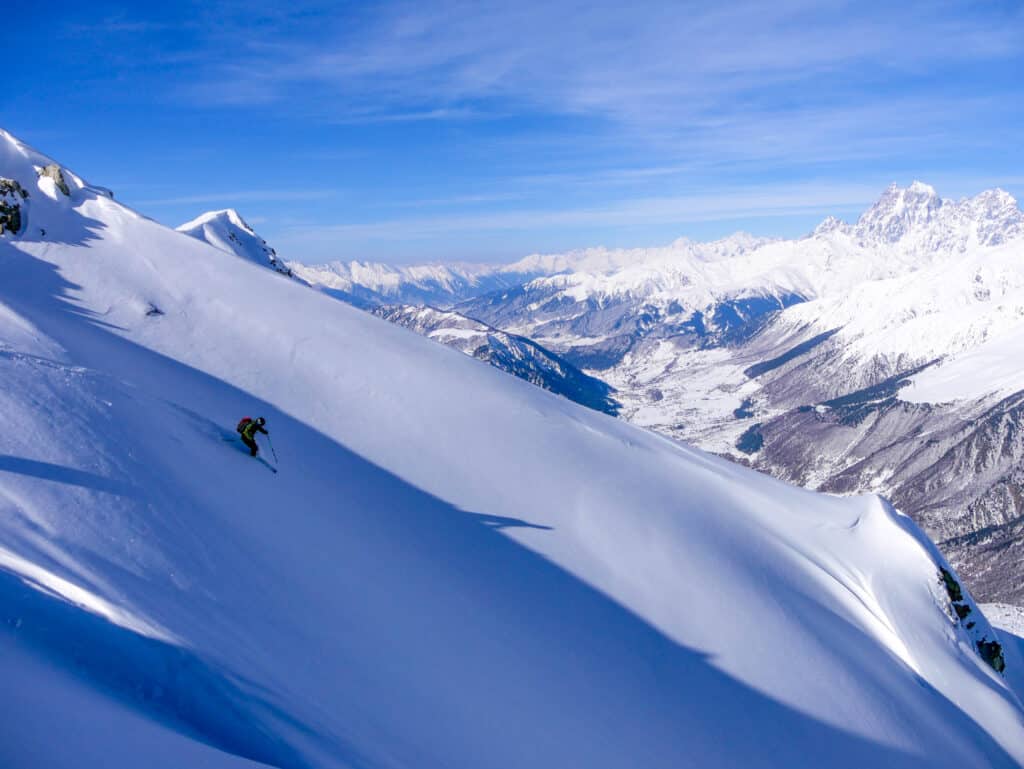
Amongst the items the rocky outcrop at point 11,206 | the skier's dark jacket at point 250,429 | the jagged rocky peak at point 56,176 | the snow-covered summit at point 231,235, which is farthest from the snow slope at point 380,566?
the snow-covered summit at point 231,235

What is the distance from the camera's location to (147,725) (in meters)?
7.95


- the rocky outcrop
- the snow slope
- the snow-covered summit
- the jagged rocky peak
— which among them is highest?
the snow-covered summit

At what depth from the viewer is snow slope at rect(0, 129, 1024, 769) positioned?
10.5 m

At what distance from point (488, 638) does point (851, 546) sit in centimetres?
3640

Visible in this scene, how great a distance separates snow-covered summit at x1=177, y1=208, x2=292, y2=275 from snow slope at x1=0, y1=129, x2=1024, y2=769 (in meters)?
45.3

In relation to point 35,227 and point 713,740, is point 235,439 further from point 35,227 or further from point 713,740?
point 35,227

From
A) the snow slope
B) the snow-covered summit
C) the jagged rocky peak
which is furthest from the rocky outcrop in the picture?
the snow-covered summit

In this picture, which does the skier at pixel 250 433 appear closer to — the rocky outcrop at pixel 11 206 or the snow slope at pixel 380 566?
the snow slope at pixel 380 566

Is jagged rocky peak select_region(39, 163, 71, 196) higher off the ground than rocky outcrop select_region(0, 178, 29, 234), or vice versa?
jagged rocky peak select_region(39, 163, 71, 196)

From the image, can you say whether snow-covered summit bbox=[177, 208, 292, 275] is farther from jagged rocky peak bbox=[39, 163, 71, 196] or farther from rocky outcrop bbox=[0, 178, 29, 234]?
rocky outcrop bbox=[0, 178, 29, 234]

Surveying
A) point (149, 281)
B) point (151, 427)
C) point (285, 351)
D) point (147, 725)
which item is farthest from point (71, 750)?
point (149, 281)

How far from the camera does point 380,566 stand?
68.3ft

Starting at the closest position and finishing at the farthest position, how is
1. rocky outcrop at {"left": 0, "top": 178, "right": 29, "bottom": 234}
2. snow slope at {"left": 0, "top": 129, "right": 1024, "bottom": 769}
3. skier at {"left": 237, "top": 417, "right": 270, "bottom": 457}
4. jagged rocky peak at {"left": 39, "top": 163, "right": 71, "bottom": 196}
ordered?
snow slope at {"left": 0, "top": 129, "right": 1024, "bottom": 769}, skier at {"left": 237, "top": 417, "right": 270, "bottom": 457}, rocky outcrop at {"left": 0, "top": 178, "right": 29, "bottom": 234}, jagged rocky peak at {"left": 39, "top": 163, "right": 71, "bottom": 196}

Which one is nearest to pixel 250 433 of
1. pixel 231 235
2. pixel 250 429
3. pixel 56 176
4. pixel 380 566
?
pixel 250 429
